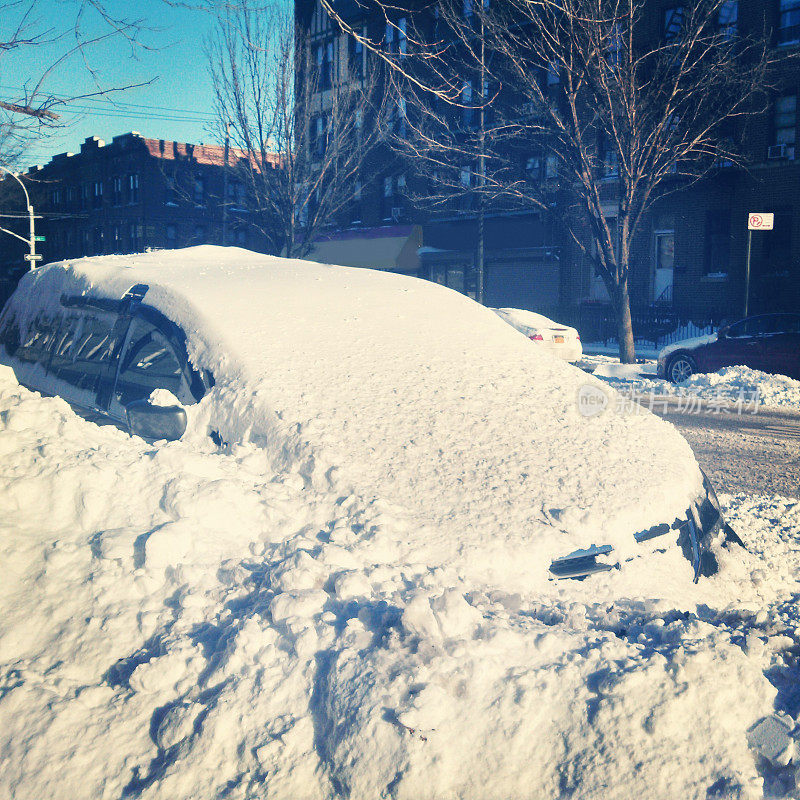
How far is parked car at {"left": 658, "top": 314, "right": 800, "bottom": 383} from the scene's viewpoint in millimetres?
13603

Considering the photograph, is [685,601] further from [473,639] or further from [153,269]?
[153,269]

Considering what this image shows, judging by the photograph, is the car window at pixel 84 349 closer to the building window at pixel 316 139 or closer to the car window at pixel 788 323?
the car window at pixel 788 323

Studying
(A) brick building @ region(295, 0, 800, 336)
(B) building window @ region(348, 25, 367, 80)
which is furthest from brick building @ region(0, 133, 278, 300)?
(A) brick building @ region(295, 0, 800, 336)

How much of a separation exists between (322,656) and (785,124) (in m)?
24.5

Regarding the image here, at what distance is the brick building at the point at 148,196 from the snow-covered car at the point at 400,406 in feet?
123

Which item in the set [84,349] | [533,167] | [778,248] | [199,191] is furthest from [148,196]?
[84,349]

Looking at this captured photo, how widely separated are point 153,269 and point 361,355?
1801 mm

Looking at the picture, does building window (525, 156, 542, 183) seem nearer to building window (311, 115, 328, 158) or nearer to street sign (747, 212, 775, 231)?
building window (311, 115, 328, 158)

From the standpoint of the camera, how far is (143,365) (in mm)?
4109

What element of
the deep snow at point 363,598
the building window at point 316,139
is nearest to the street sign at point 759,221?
the deep snow at point 363,598

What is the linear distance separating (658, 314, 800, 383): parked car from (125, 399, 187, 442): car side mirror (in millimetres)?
13080

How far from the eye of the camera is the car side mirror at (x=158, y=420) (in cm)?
333

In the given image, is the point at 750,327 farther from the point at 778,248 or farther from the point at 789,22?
the point at 789,22

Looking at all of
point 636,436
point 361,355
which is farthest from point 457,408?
point 636,436
